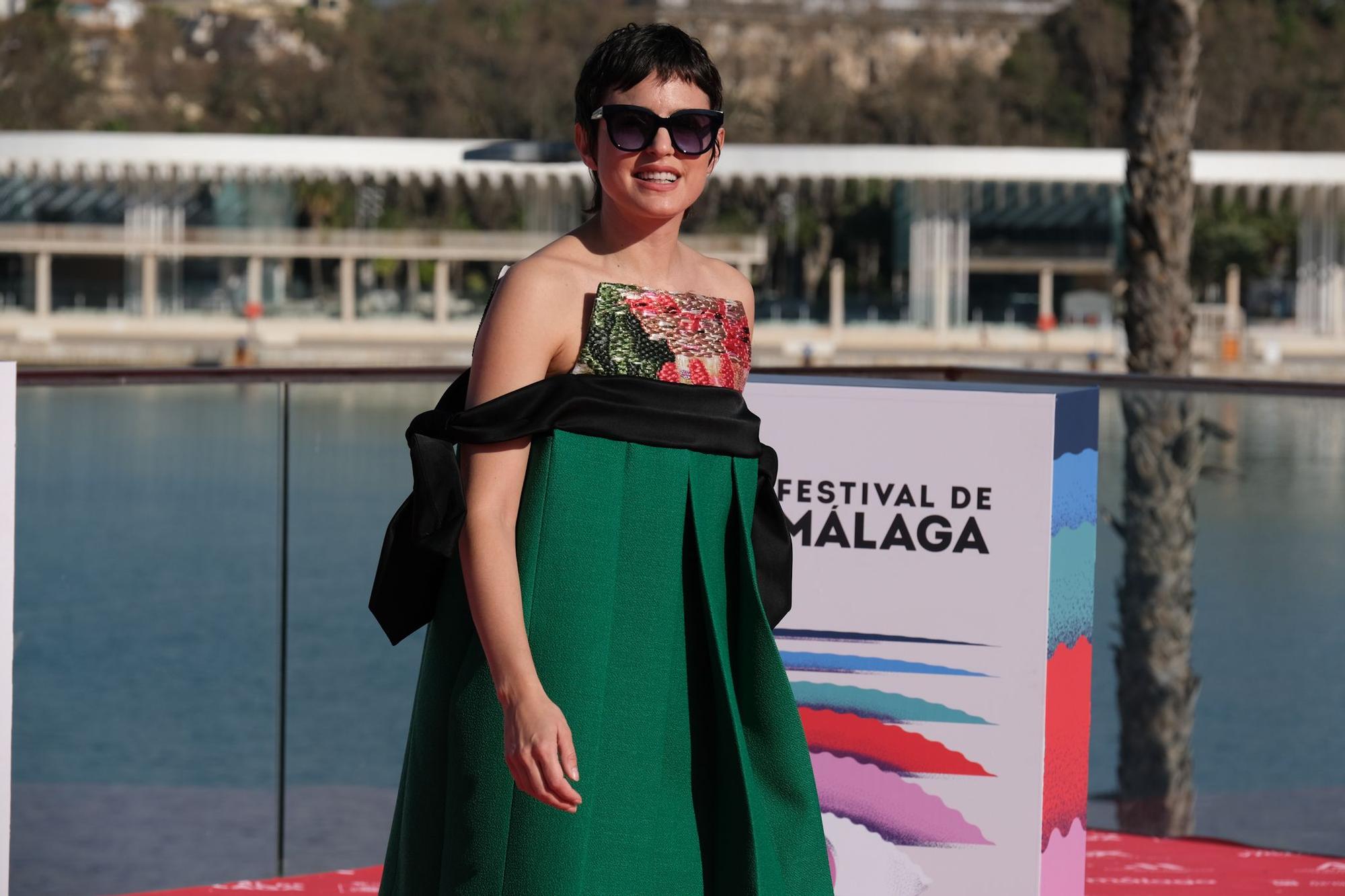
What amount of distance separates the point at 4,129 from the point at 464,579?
64.0m

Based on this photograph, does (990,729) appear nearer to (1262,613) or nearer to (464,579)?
(464,579)

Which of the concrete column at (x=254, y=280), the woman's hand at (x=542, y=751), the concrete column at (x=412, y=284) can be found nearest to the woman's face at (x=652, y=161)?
the woman's hand at (x=542, y=751)

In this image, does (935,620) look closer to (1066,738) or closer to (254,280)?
(1066,738)

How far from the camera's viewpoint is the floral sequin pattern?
6.30 ft

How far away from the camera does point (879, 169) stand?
1794 inches

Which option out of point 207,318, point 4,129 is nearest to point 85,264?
point 4,129

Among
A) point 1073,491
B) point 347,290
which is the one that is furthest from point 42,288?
point 1073,491

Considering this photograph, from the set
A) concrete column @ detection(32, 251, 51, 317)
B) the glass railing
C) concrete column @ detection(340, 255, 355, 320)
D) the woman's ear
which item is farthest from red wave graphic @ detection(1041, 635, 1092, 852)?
concrete column @ detection(32, 251, 51, 317)

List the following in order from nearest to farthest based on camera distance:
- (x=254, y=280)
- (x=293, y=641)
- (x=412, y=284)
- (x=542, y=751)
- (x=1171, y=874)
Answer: (x=542, y=751)
(x=1171, y=874)
(x=293, y=641)
(x=254, y=280)
(x=412, y=284)

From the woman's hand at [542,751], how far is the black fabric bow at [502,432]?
191mm

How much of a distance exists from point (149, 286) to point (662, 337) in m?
45.2

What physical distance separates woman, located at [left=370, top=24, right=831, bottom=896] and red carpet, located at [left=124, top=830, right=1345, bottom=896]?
204cm

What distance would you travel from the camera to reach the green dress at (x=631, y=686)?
6.20 ft

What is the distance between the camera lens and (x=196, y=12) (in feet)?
371
